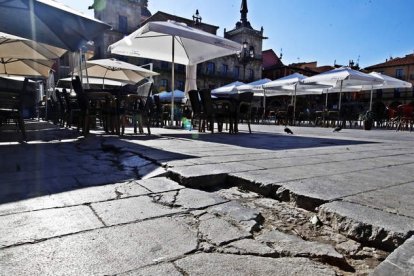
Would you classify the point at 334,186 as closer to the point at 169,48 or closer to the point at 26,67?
the point at 169,48

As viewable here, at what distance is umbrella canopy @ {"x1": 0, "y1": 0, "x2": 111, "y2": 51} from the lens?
3.56 meters

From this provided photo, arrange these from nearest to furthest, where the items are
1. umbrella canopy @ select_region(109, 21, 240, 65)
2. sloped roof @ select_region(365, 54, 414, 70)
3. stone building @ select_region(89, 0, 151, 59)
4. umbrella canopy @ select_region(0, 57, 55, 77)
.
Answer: umbrella canopy @ select_region(109, 21, 240, 65) → umbrella canopy @ select_region(0, 57, 55, 77) → stone building @ select_region(89, 0, 151, 59) → sloped roof @ select_region(365, 54, 414, 70)

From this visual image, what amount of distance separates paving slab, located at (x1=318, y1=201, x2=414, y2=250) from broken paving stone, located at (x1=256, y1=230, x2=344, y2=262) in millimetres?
155

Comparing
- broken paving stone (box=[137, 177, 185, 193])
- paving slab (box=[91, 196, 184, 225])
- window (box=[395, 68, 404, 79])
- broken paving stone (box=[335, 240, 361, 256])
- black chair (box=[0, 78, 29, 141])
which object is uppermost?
window (box=[395, 68, 404, 79])

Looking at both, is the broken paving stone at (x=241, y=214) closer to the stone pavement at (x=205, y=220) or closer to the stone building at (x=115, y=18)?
the stone pavement at (x=205, y=220)

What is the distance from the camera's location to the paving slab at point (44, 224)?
3.62 ft

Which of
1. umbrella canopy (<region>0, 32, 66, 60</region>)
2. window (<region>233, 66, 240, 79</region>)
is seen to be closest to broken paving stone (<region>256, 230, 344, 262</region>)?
umbrella canopy (<region>0, 32, 66, 60</region>)

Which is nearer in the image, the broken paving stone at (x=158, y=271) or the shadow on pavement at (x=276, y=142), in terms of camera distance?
the broken paving stone at (x=158, y=271)

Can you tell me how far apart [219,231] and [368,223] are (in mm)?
594

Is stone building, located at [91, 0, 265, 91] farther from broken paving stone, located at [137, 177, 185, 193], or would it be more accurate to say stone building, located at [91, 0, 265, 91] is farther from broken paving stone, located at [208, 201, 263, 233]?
broken paving stone, located at [208, 201, 263, 233]

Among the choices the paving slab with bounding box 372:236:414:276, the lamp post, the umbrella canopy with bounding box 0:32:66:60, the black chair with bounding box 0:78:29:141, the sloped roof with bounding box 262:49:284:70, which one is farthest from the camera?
the sloped roof with bounding box 262:49:284:70

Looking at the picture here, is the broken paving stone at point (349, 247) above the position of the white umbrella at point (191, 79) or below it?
below

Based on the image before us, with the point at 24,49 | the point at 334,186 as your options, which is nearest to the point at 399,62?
the point at 24,49

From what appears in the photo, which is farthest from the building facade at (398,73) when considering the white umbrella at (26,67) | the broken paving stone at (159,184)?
the broken paving stone at (159,184)
